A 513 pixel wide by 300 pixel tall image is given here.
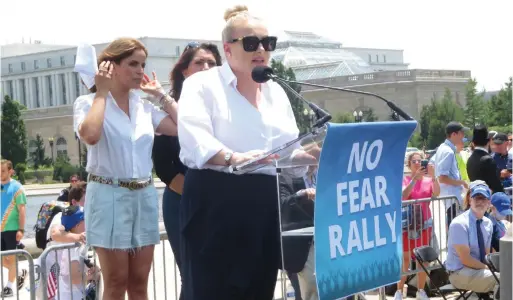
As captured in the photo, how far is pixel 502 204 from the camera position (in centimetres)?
961

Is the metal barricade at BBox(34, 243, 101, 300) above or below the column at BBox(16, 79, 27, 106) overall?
below

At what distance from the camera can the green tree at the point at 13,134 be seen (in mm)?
89188

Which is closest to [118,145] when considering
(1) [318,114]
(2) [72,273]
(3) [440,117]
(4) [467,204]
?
(1) [318,114]

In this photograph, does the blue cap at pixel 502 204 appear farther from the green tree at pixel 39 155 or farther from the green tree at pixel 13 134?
the green tree at pixel 39 155

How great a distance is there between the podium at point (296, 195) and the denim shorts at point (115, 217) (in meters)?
1.37

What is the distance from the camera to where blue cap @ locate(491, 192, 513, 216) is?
9.52 m

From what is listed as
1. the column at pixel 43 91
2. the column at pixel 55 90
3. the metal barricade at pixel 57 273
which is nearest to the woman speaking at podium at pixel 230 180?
the metal barricade at pixel 57 273

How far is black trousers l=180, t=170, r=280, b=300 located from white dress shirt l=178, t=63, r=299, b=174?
0.26 ft

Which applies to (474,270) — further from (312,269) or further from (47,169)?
(47,169)

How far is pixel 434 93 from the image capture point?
315ft

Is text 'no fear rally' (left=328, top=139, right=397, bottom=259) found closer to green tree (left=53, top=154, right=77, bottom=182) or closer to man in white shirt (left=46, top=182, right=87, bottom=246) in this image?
man in white shirt (left=46, top=182, right=87, bottom=246)

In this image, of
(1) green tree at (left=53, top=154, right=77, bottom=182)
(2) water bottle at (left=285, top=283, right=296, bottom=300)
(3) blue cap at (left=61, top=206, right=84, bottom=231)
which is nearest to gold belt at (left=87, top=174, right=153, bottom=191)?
(2) water bottle at (left=285, top=283, right=296, bottom=300)

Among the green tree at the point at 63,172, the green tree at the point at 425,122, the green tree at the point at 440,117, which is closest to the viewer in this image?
the green tree at the point at 63,172

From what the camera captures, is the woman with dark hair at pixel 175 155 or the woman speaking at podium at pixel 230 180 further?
the woman with dark hair at pixel 175 155
